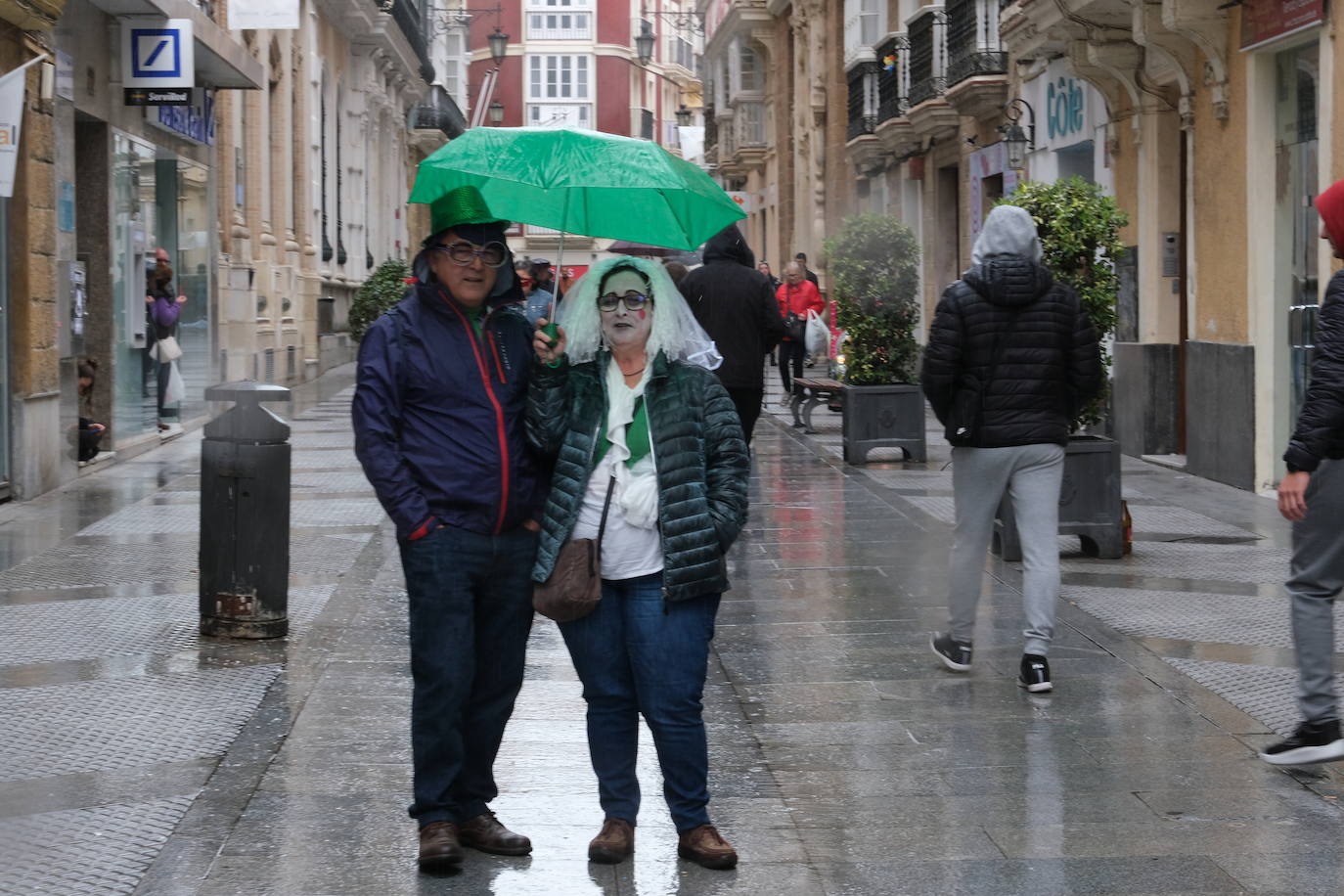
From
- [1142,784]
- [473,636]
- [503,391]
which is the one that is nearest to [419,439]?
[503,391]

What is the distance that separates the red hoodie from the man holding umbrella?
261 cm

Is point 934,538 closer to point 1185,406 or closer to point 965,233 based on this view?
point 1185,406

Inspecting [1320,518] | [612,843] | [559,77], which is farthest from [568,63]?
[612,843]

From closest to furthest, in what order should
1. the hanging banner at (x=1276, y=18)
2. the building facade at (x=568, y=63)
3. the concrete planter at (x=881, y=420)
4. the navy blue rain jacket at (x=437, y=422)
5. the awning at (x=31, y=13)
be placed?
the navy blue rain jacket at (x=437, y=422) → the awning at (x=31, y=13) → the hanging banner at (x=1276, y=18) → the concrete planter at (x=881, y=420) → the building facade at (x=568, y=63)

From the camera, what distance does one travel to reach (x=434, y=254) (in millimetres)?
4914

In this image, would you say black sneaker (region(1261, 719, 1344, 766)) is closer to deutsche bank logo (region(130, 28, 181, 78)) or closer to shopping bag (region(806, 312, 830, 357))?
deutsche bank logo (region(130, 28, 181, 78))

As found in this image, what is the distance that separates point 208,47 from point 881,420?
24.2 ft

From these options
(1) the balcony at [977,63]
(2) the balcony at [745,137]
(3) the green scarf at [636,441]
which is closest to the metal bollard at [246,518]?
(3) the green scarf at [636,441]

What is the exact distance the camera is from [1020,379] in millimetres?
→ 7102

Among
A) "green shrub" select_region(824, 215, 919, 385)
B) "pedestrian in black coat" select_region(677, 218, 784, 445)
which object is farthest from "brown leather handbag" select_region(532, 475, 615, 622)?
"green shrub" select_region(824, 215, 919, 385)

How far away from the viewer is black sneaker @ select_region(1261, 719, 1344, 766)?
585 cm

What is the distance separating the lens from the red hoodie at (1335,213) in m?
5.78

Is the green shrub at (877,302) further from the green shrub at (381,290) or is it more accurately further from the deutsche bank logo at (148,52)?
the green shrub at (381,290)

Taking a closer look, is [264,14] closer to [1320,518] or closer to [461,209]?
[461,209]
